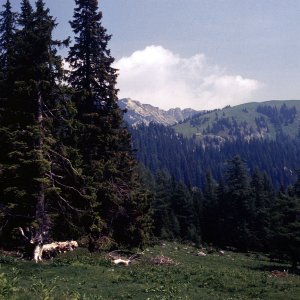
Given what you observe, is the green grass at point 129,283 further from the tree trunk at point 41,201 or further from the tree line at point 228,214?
the tree line at point 228,214

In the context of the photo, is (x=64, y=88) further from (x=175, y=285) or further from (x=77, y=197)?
(x=175, y=285)

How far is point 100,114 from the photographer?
3291 centimetres

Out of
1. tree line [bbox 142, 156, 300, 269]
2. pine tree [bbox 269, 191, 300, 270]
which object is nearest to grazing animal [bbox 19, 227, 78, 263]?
pine tree [bbox 269, 191, 300, 270]

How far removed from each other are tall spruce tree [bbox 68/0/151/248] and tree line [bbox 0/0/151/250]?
3.3 inches

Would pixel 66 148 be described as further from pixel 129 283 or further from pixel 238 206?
pixel 238 206

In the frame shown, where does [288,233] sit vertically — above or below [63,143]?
below

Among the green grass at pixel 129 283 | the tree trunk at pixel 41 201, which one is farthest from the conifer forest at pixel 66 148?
the green grass at pixel 129 283

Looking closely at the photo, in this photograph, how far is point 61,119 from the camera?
27.6m

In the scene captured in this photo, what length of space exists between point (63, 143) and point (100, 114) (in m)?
5.10

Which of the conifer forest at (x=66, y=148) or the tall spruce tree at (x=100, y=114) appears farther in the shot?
Answer: the tall spruce tree at (x=100, y=114)

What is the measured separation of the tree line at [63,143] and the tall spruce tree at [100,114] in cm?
8

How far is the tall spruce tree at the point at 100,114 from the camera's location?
31.5 m

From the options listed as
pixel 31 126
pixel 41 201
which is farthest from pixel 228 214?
pixel 31 126

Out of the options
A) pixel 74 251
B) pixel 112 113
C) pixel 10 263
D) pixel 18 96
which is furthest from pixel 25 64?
pixel 74 251
